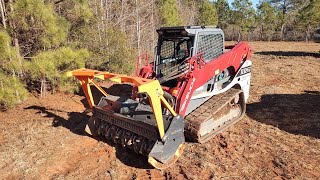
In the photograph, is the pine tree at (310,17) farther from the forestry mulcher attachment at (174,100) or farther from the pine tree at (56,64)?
the pine tree at (56,64)

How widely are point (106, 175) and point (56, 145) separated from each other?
1919 millimetres

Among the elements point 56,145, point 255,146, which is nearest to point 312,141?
point 255,146

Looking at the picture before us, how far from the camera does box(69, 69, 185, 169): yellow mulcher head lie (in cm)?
490

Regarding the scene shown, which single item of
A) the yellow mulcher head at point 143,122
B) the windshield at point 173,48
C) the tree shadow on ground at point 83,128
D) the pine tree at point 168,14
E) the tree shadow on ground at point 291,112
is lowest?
the tree shadow on ground at point 83,128

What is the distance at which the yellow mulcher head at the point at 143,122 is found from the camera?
490 centimetres

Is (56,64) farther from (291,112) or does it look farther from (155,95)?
(291,112)

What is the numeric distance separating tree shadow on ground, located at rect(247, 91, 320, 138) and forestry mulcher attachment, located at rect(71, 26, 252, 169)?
950 mm

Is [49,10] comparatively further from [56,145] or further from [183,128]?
[183,128]

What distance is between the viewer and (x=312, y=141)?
20.7 feet

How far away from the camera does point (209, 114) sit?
6008 millimetres

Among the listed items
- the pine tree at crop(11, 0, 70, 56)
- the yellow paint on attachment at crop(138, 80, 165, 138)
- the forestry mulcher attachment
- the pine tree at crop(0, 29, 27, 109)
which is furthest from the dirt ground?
the pine tree at crop(11, 0, 70, 56)

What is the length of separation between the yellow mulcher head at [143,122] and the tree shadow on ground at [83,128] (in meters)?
0.19

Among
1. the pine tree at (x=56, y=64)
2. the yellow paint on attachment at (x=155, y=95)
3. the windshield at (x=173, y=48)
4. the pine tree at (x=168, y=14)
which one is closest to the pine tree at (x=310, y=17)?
the pine tree at (x=168, y=14)

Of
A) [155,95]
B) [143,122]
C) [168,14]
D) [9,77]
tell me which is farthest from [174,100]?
[168,14]
